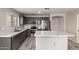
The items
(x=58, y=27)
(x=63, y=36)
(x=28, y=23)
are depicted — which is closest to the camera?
(x=63, y=36)

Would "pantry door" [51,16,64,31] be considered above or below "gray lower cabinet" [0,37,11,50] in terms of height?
above

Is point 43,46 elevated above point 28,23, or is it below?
below

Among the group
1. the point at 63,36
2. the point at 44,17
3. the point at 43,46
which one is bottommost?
the point at 43,46

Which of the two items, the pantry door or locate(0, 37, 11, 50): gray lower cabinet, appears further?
the pantry door

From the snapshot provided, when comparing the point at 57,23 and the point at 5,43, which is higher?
the point at 57,23

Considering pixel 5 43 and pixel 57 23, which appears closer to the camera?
pixel 5 43

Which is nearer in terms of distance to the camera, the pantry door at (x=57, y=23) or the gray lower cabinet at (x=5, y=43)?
the gray lower cabinet at (x=5, y=43)

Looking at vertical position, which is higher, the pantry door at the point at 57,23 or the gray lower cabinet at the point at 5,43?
the pantry door at the point at 57,23
